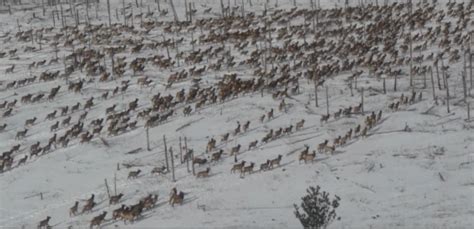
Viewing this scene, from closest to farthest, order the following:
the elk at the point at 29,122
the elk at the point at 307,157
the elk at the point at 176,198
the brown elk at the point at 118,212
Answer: the brown elk at the point at 118,212 → the elk at the point at 176,198 → the elk at the point at 307,157 → the elk at the point at 29,122

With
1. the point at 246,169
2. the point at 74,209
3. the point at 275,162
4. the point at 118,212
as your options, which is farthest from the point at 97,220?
the point at 275,162

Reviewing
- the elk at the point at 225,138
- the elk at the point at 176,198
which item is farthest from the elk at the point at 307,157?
the elk at the point at 176,198

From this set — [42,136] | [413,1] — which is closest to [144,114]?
[42,136]

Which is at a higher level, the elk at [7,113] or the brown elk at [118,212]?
the elk at [7,113]

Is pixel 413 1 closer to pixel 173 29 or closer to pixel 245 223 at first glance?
pixel 173 29

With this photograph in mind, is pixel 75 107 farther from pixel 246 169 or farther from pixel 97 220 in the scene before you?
pixel 97 220

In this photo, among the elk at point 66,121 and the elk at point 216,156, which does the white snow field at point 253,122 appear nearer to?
the elk at point 216,156

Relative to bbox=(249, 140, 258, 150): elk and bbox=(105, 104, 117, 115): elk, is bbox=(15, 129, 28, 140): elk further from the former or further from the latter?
bbox=(249, 140, 258, 150): elk

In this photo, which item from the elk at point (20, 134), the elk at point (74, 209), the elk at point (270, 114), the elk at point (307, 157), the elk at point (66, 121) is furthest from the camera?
the elk at point (270, 114)
